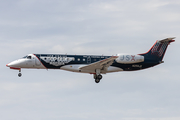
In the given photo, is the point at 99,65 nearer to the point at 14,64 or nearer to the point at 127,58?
the point at 127,58

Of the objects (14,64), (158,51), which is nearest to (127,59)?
(158,51)

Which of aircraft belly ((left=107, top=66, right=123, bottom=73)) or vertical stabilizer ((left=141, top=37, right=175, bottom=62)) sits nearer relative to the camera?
aircraft belly ((left=107, top=66, right=123, bottom=73))

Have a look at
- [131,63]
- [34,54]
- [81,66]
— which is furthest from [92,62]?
[34,54]

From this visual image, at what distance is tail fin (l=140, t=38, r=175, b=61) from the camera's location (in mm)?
42438

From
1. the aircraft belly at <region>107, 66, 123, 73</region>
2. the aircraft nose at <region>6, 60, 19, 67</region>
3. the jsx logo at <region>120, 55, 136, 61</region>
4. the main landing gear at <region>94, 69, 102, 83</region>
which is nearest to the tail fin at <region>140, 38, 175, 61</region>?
the jsx logo at <region>120, 55, 136, 61</region>

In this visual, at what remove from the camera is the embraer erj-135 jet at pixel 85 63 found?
39.5 meters

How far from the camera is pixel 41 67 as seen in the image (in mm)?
→ 39812

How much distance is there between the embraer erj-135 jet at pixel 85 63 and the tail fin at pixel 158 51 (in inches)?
24.7

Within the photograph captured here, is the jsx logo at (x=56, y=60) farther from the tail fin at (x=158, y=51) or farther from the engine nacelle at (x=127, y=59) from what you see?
the tail fin at (x=158, y=51)

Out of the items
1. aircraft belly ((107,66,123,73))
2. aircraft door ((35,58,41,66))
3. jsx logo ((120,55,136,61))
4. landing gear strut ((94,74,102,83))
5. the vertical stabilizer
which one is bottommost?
landing gear strut ((94,74,102,83))

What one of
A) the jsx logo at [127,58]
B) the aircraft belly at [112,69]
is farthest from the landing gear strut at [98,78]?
the jsx logo at [127,58]

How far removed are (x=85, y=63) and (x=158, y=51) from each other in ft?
36.1

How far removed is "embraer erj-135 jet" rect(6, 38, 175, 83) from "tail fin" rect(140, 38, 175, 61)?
0.63 m

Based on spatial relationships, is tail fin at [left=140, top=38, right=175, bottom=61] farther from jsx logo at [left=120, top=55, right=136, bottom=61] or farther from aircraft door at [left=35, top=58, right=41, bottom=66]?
aircraft door at [left=35, top=58, right=41, bottom=66]
